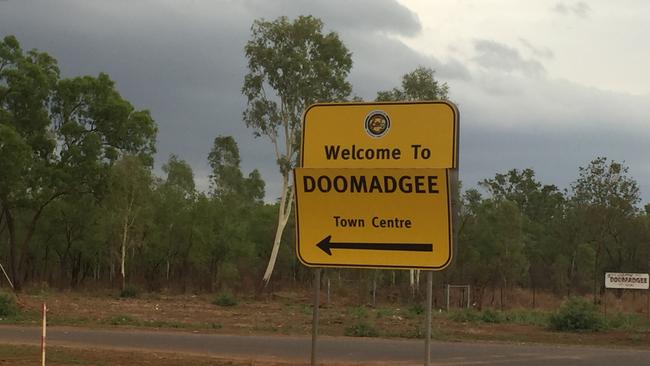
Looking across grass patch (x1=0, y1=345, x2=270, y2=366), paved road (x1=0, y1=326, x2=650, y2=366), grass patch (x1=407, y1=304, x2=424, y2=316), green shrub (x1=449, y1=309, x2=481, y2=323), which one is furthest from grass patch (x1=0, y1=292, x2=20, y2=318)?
green shrub (x1=449, y1=309, x2=481, y2=323)

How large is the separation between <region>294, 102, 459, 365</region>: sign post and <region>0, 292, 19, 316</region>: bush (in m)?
24.9

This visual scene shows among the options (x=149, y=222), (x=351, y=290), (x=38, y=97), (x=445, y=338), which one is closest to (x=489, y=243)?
(x=351, y=290)

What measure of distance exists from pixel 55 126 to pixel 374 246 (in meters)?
46.0

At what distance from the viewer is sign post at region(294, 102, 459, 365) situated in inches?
317

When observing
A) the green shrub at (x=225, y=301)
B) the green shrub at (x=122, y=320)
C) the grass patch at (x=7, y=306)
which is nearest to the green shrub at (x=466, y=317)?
the green shrub at (x=122, y=320)

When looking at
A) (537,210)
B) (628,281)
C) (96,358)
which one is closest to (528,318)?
(628,281)

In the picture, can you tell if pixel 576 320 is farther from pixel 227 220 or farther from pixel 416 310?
pixel 227 220

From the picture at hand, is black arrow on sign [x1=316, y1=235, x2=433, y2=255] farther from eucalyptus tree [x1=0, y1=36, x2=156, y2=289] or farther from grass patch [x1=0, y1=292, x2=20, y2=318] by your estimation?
eucalyptus tree [x1=0, y1=36, x2=156, y2=289]

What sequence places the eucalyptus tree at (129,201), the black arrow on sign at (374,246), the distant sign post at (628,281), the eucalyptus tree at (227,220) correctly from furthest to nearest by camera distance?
the eucalyptus tree at (227,220)
the eucalyptus tree at (129,201)
the distant sign post at (628,281)
the black arrow on sign at (374,246)

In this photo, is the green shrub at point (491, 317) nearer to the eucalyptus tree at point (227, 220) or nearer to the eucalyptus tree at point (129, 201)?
the eucalyptus tree at point (129, 201)

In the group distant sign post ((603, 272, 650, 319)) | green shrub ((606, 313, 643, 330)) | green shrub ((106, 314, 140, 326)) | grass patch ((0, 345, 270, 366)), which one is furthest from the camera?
green shrub ((606, 313, 643, 330))

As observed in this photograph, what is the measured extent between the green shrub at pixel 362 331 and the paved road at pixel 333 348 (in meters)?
1.56

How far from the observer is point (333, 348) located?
23.4 metres

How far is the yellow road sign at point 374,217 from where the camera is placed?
8102 millimetres
